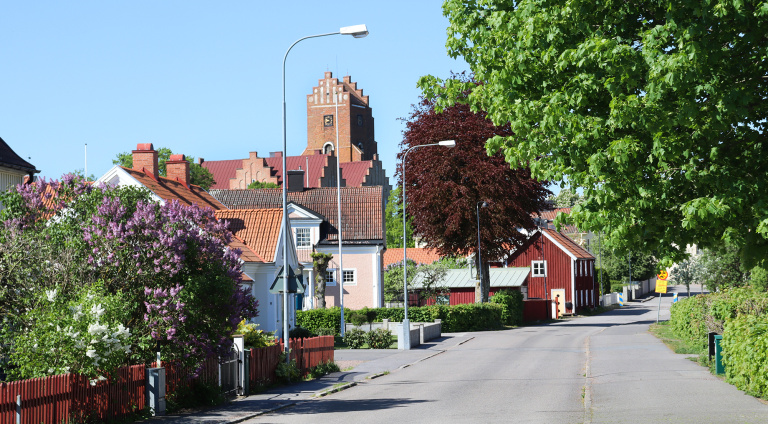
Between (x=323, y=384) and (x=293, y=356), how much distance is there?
4.40 ft

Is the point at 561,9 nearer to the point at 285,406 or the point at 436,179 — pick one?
the point at 285,406

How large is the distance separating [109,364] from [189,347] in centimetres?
207

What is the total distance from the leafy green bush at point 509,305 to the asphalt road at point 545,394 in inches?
889

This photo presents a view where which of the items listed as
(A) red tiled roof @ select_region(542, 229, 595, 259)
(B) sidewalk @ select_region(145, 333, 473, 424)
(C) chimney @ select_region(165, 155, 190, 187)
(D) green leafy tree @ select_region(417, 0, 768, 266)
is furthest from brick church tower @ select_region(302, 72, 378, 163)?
(D) green leafy tree @ select_region(417, 0, 768, 266)

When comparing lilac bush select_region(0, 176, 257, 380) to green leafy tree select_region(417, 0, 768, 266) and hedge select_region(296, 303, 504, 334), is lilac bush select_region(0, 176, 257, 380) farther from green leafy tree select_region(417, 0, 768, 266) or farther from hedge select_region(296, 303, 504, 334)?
hedge select_region(296, 303, 504, 334)

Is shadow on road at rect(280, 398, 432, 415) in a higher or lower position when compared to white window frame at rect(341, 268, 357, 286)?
lower

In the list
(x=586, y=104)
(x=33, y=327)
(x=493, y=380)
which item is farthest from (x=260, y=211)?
(x=586, y=104)

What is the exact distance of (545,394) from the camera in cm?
1920

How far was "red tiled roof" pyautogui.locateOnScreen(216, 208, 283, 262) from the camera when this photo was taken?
3800cm

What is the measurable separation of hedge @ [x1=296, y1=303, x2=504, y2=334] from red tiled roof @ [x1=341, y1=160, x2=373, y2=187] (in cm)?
7000

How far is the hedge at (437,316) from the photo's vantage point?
1690 inches

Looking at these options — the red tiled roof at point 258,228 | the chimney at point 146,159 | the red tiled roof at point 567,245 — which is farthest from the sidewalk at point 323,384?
the red tiled roof at point 567,245

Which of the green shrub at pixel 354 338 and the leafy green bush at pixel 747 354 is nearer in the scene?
the leafy green bush at pixel 747 354

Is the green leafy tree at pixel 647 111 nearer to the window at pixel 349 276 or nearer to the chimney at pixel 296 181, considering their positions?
the window at pixel 349 276
